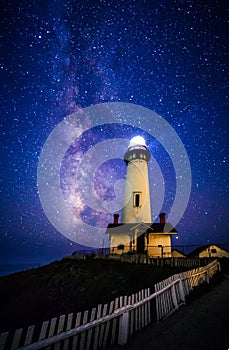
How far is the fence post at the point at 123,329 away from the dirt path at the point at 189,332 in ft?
0.42

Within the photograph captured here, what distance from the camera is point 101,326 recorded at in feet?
13.0

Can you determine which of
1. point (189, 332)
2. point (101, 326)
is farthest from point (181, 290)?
point (101, 326)

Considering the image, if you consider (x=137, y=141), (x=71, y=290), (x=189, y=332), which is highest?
(x=137, y=141)

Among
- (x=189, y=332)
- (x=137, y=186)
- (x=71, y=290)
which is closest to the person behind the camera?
(x=189, y=332)

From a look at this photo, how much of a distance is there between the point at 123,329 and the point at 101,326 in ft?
2.16

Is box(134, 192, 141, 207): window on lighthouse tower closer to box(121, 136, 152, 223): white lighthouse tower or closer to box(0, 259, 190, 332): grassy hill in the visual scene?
box(121, 136, 152, 223): white lighthouse tower

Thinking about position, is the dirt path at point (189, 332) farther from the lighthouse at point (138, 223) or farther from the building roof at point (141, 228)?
the building roof at point (141, 228)

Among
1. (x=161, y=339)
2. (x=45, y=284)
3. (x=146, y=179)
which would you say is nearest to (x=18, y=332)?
(x=161, y=339)

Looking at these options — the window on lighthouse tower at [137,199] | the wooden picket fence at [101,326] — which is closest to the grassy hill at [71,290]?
the wooden picket fence at [101,326]

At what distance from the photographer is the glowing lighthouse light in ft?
109

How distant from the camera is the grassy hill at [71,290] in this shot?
12.1 metres

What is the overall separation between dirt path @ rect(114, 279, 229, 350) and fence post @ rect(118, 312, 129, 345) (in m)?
0.13

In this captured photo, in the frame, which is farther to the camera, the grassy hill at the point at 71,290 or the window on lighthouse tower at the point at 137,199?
the window on lighthouse tower at the point at 137,199

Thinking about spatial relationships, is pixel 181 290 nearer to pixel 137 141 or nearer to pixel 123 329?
pixel 123 329
